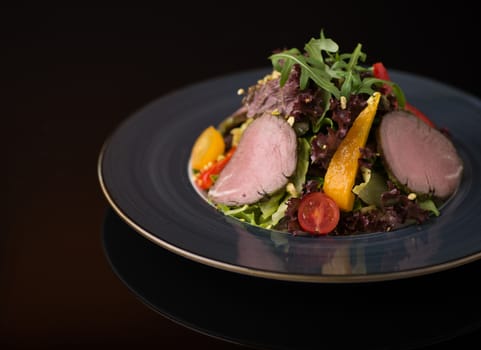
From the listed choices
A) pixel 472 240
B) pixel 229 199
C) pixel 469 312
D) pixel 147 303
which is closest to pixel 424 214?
pixel 472 240

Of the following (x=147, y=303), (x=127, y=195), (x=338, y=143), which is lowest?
(x=147, y=303)

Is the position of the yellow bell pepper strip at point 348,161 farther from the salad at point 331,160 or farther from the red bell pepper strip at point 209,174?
the red bell pepper strip at point 209,174

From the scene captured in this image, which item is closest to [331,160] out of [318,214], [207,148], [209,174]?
[318,214]

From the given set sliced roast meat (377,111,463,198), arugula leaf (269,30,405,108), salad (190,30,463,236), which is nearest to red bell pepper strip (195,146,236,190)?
salad (190,30,463,236)

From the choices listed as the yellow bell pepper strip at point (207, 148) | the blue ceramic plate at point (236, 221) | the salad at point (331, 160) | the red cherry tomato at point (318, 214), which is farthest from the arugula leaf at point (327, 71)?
the blue ceramic plate at point (236, 221)

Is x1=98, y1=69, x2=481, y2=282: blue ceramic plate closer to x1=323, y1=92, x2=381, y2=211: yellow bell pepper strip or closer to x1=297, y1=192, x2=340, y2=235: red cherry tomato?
x1=297, y1=192, x2=340, y2=235: red cherry tomato

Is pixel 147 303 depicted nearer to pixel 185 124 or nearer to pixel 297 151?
pixel 297 151
